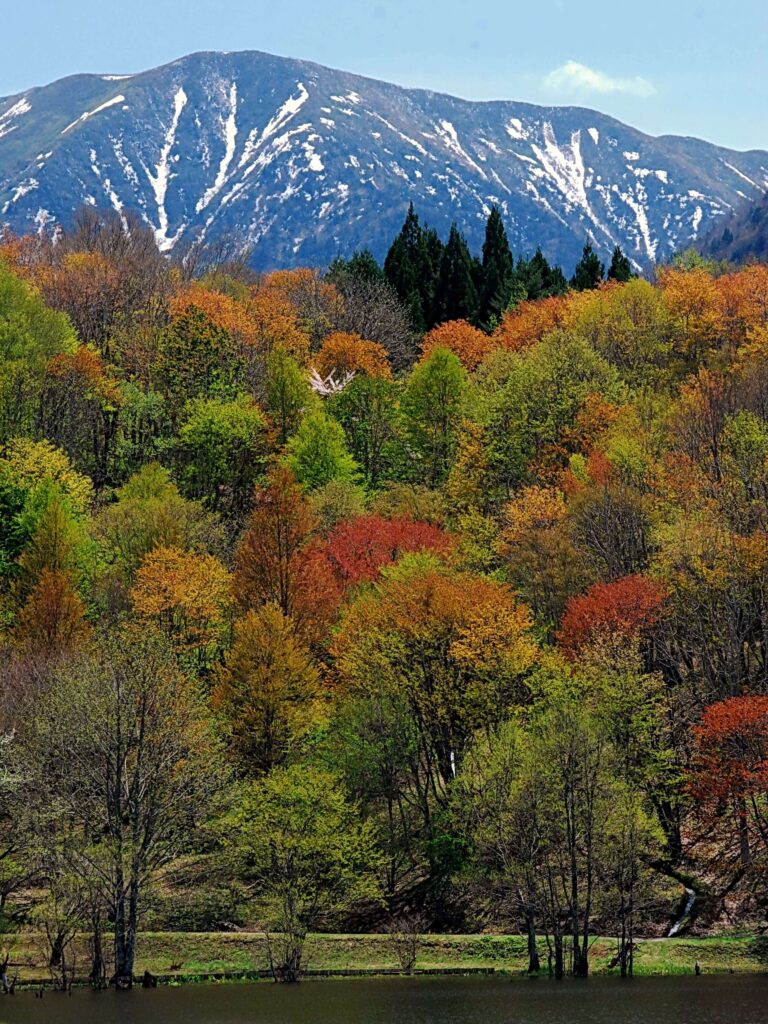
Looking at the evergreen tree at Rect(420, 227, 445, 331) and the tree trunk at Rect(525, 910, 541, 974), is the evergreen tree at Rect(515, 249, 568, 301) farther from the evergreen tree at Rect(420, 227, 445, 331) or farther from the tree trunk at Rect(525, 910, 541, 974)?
the tree trunk at Rect(525, 910, 541, 974)

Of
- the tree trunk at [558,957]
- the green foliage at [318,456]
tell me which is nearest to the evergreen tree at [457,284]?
the green foliage at [318,456]

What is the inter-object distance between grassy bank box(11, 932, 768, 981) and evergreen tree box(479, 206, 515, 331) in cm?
8971

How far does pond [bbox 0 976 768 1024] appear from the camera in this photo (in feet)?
126

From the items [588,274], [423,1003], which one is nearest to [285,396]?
[588,274]

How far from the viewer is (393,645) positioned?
58812mm

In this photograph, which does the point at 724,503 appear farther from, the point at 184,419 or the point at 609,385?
the point at 184,419

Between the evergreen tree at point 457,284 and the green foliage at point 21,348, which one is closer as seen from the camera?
the green foliage at point 21,348

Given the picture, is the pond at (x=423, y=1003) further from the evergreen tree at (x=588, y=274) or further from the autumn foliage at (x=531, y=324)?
the evergreen tree at (x=588, y=274)

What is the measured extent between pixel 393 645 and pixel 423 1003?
19.4 metres

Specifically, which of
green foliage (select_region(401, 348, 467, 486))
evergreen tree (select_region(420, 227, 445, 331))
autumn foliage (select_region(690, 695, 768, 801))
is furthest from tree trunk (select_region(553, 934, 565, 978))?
evergreen tree (select_region(420, 227, 445, 331))

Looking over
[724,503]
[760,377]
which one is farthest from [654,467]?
[760,377]

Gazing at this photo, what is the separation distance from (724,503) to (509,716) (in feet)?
51.4

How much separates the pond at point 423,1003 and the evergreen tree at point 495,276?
94.7 meters

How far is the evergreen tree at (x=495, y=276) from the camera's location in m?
137
